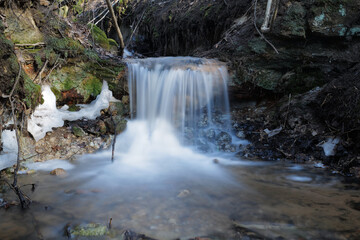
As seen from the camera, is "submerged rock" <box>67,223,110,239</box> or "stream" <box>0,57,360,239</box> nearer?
"submerged rock" <box>67,223,110,239</box>

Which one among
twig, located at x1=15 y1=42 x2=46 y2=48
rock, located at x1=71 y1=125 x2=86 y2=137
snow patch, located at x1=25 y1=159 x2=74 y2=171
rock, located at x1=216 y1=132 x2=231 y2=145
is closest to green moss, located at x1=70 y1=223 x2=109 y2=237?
snow patch, located at x1=25 y1=159 x2=74 y2=171

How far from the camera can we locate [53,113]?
439 cm

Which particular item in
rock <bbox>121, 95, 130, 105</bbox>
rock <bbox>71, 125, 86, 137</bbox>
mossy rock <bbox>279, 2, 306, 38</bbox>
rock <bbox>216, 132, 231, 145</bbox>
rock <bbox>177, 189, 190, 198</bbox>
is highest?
mossy rock <bbox>279, 2, 306, 38</bbox>

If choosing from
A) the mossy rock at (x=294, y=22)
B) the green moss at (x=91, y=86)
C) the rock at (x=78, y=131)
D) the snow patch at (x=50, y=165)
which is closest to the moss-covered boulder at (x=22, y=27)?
the green moss at (x=91, y=86)

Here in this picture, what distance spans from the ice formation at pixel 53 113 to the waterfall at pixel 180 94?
680 millimetres

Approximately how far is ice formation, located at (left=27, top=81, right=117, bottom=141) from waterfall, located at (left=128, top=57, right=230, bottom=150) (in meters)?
0.68

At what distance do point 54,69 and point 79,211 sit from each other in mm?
3159

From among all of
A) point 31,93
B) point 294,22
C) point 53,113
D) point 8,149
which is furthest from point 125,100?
point 294,22

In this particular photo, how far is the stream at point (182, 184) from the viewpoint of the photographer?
218cm

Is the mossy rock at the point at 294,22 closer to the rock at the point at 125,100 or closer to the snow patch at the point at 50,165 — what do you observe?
the rock at the point at 125,100

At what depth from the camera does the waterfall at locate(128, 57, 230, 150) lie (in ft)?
18.2

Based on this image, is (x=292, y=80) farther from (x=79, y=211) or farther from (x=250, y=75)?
(x=79, y=211)

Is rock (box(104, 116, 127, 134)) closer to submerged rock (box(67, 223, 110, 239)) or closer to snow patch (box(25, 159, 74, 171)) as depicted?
snow patch (box(25, 159, 74, 171))

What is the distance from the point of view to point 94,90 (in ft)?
16.6
